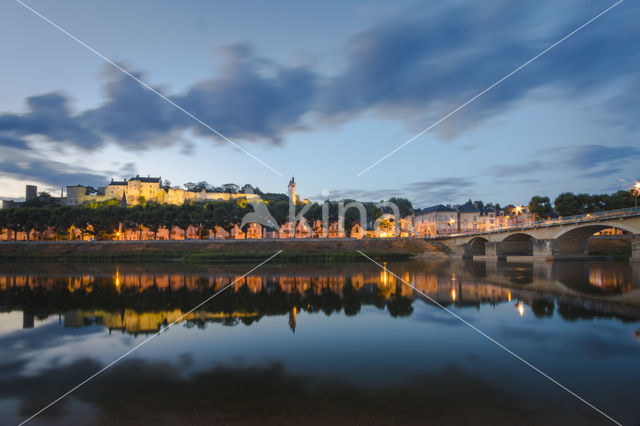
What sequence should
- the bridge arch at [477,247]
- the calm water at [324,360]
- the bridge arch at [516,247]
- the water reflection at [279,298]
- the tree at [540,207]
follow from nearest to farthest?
the calm water at [324,360] → the water reflection at [279,298] → the bridge arch at [516,247] → the bridge arch at [477,247] → the tree at [540,207]

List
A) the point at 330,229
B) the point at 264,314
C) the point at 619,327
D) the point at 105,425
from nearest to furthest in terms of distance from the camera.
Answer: the point at 105,425, the point at 619,327, the point at 264,314, the point at 330,229

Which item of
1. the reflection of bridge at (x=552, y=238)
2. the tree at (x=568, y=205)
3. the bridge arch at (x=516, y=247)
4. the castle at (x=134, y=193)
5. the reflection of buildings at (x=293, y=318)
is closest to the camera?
the reflection of buildings at (x=293, y=318)

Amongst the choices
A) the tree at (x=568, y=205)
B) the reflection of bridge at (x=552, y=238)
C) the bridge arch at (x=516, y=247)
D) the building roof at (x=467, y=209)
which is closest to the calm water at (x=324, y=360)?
the reflection of bridge at (x=552, y=238)

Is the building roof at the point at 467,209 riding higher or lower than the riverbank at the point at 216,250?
higher

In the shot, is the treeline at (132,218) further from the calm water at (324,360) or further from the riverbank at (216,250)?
the calm water at (324,360)

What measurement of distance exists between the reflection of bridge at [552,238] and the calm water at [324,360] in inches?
1300

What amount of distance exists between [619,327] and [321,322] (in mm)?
13600

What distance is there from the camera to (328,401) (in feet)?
30.1

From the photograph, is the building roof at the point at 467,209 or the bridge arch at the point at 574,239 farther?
the building roof at the point at 467,209

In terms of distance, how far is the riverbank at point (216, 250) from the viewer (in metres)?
73.5

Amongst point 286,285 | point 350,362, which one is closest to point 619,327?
point 350,362

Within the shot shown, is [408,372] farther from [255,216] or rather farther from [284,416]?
[255,216]

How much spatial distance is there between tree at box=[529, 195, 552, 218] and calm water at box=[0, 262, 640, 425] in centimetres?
10034

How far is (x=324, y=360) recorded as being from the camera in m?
12.5
